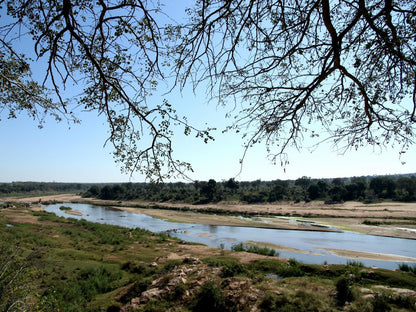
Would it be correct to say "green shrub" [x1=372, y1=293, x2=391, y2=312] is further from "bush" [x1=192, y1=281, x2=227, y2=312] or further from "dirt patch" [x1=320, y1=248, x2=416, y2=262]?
"dirt patch" [x1=320, y1=248, x2=416, y2=262]

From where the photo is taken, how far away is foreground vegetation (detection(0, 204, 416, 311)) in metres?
7.85

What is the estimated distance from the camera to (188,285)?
1066 cm

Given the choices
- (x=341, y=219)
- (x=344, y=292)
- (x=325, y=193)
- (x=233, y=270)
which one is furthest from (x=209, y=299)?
(x=325, y=193)

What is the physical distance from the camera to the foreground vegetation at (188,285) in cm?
785

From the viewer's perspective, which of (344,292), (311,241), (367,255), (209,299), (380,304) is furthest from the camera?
(311,241)

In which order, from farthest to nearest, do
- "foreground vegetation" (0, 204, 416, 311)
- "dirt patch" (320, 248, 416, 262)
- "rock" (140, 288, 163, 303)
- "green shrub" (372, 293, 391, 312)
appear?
"dirt patch" (320, 248, 416, 262)
"rock" (140, 288, 163, 303)
"foreground vegetation" (0, 204, 416, 311)
"green shrub" (372, 293, 391, 312)

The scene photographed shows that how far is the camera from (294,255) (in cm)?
2009

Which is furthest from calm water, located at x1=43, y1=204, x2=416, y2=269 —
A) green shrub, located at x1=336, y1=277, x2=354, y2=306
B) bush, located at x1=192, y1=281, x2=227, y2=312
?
bush, located at x1=192, y1=281, x2=227, y2=312

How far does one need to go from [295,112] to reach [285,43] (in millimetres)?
1238

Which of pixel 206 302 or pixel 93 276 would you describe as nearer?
pixel 206 302

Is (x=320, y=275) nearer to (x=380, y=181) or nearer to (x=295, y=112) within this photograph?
(x=295, y=112)

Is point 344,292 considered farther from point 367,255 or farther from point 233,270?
point 367,255

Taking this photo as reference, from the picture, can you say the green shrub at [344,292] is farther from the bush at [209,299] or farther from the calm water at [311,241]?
the calm water at [311,241]

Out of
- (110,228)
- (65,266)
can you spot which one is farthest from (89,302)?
(110,228)
